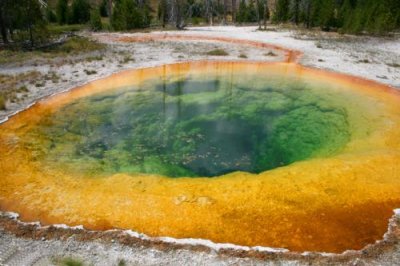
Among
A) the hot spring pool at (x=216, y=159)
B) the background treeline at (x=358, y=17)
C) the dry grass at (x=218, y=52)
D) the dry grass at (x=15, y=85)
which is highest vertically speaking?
the background treeline at (x=358, y=17)

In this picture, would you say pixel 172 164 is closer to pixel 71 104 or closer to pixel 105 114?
pixel 105 114

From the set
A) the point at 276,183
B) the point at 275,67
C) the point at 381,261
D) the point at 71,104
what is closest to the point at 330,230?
the point at 381,261

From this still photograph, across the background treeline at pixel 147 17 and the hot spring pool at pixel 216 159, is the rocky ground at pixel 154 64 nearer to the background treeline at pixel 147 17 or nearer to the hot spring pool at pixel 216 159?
the hot spring pool at pixel 216 159

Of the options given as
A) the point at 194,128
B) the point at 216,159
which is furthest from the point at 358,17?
the point at 216,159

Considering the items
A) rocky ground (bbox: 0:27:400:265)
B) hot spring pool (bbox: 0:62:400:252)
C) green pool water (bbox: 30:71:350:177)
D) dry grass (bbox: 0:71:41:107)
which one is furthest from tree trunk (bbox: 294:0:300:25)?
dry grass (bbox: 0:71:41:107)

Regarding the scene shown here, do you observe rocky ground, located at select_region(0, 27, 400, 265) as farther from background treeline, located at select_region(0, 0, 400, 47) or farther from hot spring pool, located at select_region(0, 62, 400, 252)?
background treeline, located at select_region(0, 0, 400, 47)

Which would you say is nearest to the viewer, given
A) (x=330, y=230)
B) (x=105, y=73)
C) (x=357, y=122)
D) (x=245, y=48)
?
(x=330, y=230)

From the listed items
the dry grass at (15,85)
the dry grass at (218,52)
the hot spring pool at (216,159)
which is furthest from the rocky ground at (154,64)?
the hot spring pool at (216,159)
